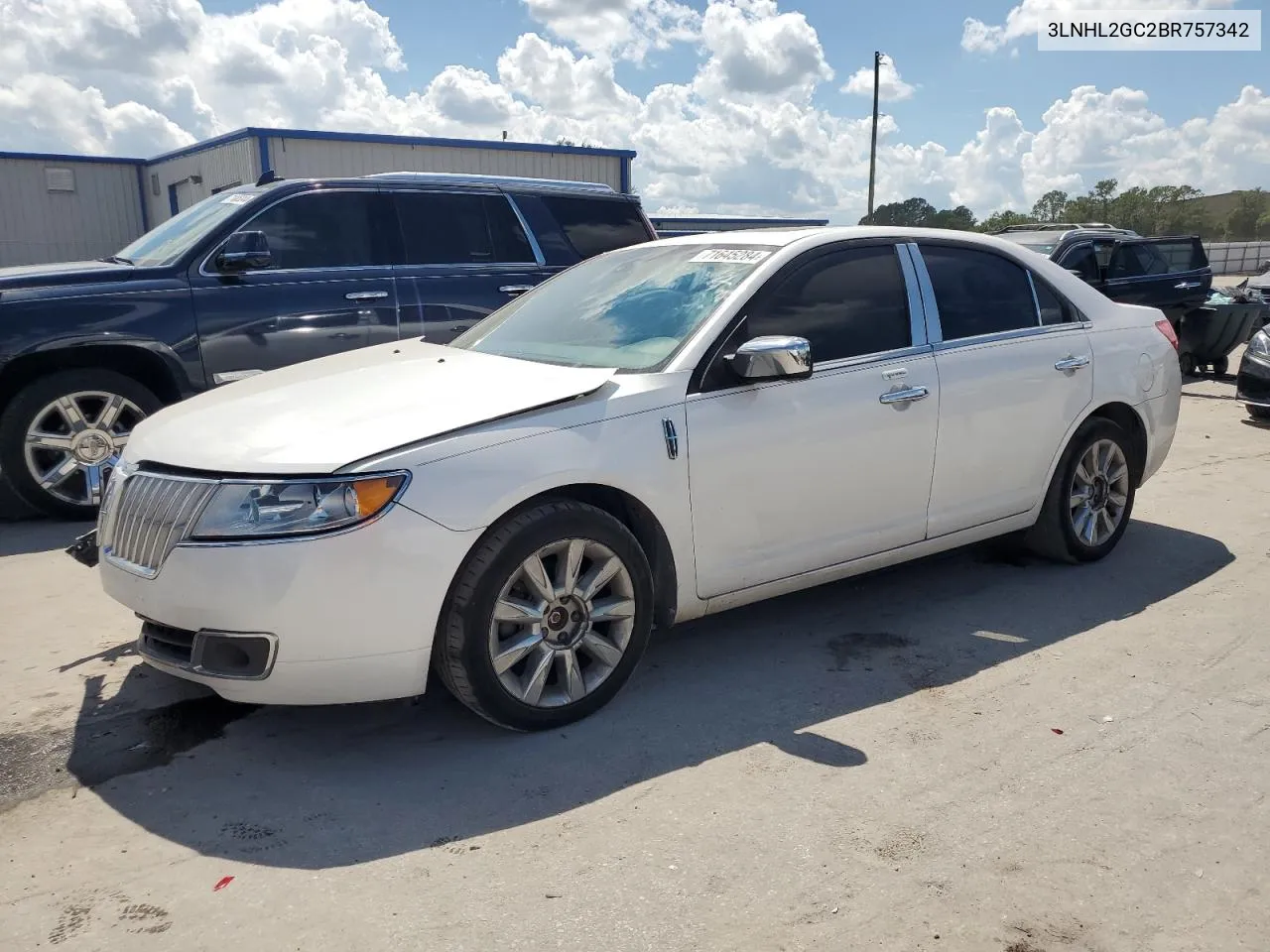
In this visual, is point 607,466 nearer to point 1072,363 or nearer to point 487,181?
point 1072,363

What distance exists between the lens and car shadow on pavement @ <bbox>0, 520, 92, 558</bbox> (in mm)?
5781

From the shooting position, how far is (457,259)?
734 centimetres

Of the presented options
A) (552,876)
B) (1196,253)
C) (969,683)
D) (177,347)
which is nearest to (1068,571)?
(969,683)

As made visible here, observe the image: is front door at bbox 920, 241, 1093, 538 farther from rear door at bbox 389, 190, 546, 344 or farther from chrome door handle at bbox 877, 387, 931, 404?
rear door at bbox 389, 190, 546, 344

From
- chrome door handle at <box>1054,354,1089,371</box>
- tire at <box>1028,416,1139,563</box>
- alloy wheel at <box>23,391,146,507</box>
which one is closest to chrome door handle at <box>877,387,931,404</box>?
chrome door handle at <box>1054,354,1089,371</box>

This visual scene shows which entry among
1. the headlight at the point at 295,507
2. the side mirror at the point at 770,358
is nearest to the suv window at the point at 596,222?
the side mirror at the point at 770,358

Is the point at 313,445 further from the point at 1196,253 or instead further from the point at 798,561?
the point at 1196,253

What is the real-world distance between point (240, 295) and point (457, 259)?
1.53 m

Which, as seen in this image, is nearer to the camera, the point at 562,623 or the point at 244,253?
the point at 562,623

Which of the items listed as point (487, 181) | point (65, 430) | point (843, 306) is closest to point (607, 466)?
point (843, 306)

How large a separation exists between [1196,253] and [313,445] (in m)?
14.3

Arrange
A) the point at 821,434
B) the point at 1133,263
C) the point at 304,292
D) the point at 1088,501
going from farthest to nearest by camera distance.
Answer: the point at 1133,263, the point at 304,292, the point at 1088,501, the point at 821,434

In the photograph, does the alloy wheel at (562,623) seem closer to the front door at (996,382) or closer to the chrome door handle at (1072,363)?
the front door at (996,382)

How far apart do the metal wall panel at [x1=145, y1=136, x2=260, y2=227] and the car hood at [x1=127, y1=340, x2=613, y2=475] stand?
552 inches
